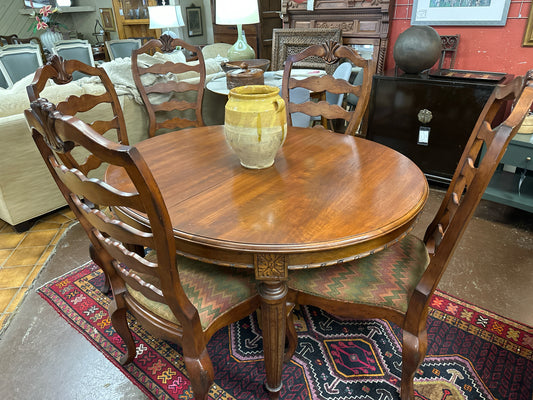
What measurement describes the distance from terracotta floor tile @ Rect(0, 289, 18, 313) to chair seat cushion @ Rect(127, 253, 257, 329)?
1.08 m

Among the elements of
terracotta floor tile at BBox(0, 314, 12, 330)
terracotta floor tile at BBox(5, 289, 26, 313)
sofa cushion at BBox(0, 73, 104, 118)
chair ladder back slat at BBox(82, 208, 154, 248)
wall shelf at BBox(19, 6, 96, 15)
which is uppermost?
wall shelf at BBox(19, 6, 96, 15)

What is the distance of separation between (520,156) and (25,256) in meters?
2.98

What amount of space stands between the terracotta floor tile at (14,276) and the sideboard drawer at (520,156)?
2.85 m

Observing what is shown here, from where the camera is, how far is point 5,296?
185 cm

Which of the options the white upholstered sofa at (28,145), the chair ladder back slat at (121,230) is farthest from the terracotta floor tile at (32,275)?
the chair ladder back slat at (121,230)

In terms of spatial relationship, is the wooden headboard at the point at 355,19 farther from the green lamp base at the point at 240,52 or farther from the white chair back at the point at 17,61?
the white chair back at the point at 17,61

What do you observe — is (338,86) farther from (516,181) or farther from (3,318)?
(3,318)

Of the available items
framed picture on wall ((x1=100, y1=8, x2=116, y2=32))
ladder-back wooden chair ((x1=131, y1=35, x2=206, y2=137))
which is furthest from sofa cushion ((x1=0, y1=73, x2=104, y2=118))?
framed picture on wall ((x1=100, y1=8, x2=116, y2=32))

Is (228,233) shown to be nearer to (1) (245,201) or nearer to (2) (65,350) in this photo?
(1) (245,201)

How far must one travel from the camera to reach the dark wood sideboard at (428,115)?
2.40 meters

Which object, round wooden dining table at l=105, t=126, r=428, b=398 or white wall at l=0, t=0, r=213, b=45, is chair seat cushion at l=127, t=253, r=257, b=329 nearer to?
round wooden dining table at l=105, t=126, r=428, b=398

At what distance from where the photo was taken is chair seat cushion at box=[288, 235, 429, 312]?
112 centimetres

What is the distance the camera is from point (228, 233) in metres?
0.94

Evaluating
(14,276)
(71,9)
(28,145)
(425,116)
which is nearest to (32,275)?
(14,276)
